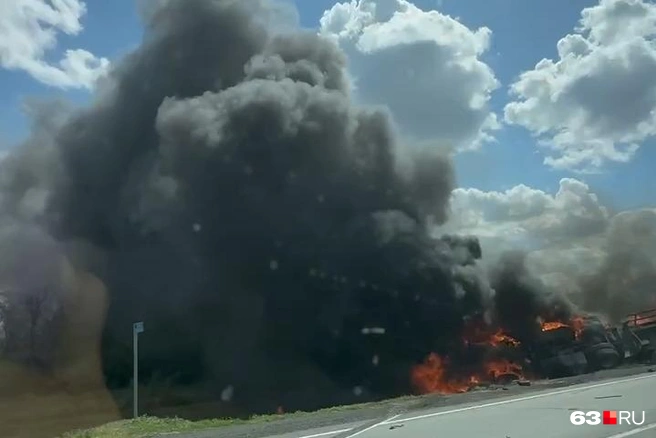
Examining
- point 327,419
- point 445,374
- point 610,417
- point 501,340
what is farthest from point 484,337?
point 610,417

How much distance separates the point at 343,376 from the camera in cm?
3631

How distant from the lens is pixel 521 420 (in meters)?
12.6

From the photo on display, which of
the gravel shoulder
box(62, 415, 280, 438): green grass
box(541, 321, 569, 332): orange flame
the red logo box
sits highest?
box(541, 321, 569, 332): orange flame

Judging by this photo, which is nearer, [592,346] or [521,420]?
[521,420]

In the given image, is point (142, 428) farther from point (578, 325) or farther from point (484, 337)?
point (578, 325)

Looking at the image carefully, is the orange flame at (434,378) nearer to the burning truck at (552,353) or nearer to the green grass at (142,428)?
the burning truck at (552,353)

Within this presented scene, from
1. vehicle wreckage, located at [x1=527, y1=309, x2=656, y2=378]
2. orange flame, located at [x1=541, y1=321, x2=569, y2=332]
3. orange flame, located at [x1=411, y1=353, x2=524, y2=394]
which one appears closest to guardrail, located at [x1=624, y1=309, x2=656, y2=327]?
vehicle wreckage, located at [x1=527, y1=309, x2=656, y2=378]

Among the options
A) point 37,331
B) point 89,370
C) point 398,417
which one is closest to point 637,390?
point 398,417

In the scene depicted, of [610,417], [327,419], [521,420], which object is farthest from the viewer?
[327,419]

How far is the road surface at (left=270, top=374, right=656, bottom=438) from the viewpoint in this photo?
10945 mm

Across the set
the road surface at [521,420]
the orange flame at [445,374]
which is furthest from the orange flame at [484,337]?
the road surface at [521,420]

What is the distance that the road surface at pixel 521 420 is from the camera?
35.9 feet

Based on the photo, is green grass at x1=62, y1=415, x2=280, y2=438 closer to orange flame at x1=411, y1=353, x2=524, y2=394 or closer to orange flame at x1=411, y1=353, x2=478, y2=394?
orange flame at x1=411, y1=353, x2=478, y2=394

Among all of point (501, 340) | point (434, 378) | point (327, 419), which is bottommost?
point (327, 419)
